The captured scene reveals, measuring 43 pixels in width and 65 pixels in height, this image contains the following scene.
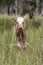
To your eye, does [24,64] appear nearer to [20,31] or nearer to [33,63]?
[33,63]

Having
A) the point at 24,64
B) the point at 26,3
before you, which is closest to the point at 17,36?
the point at 24,64

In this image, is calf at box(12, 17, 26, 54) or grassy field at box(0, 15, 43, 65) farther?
calf at box(12, 17, 26, 54)

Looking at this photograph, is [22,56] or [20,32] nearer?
[22,56]

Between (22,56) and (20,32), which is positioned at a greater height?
(20,32)

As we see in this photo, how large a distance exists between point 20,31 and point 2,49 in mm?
502

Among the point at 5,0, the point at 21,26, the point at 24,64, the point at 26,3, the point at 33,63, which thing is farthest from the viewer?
the point at 26,3

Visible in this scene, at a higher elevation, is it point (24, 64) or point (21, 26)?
point (21, 26)

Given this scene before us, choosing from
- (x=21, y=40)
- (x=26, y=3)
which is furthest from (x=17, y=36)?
(x=26, y=3)

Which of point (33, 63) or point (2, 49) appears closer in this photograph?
point (33, 63)

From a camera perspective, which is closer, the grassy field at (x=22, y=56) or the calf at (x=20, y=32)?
the grassy field at (x=22, y=56)

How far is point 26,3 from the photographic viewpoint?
24406 millimetres

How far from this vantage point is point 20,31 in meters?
5.77

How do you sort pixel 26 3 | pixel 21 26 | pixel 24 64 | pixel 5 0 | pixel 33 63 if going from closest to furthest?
pixel 33 63 < pixel 24 64 < pixel 21 26 < pixel 5 0 < pixel 26 3

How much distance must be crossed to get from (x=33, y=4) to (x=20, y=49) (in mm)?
20007
